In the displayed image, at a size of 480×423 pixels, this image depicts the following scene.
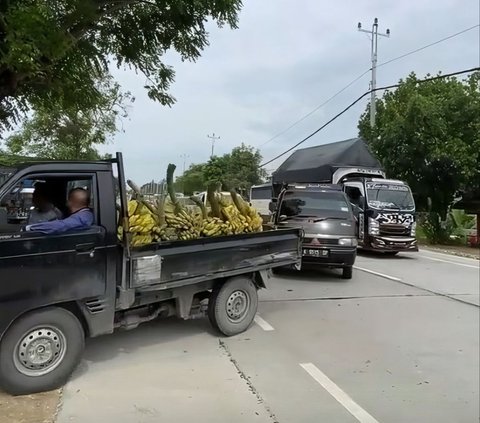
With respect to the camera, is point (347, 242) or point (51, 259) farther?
point (347, 242)

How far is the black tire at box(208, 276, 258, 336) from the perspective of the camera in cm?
630

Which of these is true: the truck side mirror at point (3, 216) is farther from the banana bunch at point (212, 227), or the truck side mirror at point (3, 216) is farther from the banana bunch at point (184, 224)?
the banana bunch at point (212, 227)

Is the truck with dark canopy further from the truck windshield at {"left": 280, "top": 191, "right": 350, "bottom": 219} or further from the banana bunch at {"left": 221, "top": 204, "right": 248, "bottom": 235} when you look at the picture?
the banana bunch at {"left": 221, "top": 204, "right": 248, "bottom": 235}

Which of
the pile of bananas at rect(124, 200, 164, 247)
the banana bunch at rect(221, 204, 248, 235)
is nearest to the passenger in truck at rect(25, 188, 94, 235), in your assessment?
the pile of bananas at rect(124, 200, 164, 247)

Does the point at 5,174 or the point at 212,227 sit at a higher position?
the point at 5,174

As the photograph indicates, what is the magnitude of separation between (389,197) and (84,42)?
1111 centimetres

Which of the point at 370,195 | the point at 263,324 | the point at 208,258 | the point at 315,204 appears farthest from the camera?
the point at 370,195

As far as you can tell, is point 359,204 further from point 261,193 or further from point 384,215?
point 261,193

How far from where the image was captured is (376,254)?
1681 centimetres

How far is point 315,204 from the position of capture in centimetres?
1201

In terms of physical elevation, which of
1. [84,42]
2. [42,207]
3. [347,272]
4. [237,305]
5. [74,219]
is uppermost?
[84,42]

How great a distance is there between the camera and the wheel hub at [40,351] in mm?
4367

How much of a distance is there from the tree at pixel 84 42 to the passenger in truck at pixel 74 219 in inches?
51.1

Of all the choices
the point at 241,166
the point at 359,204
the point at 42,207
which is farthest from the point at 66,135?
the point at 241,166
